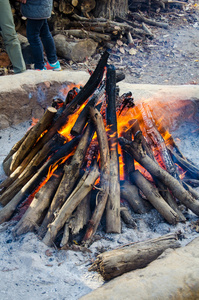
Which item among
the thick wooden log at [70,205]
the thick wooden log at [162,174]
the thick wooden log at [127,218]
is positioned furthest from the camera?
the thick wooden log at [162,174]

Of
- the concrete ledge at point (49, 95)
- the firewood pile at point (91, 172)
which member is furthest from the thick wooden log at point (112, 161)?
the concrete ledge at point (49, 95)

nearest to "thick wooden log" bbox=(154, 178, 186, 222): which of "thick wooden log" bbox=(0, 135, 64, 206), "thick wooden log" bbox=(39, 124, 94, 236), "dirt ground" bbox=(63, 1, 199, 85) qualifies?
"thick wooden log" bbox=(39, 124, 94, 236)

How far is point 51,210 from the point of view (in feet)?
8.32

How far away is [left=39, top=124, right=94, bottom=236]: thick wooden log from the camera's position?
2518mm

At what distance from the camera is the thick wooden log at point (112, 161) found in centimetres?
256

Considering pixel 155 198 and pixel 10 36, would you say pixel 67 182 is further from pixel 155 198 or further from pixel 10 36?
pixel 10 36

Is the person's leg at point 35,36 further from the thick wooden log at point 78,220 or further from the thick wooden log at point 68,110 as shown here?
the thick wooden log at point 78,220

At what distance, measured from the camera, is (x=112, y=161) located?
110 inches

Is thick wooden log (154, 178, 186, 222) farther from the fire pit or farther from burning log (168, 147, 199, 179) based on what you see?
burning log (168, 147, 199, 179)

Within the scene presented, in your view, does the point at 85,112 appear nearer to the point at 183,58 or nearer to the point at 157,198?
the point at 157,198

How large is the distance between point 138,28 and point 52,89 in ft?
20.4

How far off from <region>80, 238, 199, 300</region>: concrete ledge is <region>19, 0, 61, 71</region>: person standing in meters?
4.73

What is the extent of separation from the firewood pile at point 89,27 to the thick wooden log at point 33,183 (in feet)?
17.9

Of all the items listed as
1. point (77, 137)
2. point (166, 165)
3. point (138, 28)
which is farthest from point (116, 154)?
point (138, 28)
